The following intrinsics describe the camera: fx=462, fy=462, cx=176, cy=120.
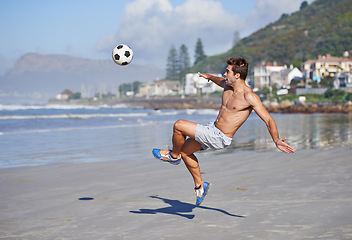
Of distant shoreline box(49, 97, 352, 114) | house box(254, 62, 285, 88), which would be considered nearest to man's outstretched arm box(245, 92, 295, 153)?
distant shoreline box(49, 97, 352, 114)

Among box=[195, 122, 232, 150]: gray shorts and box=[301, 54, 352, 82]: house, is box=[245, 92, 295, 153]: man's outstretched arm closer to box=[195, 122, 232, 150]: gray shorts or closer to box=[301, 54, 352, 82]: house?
box=[195, 122, 232, 150]: gray shorts

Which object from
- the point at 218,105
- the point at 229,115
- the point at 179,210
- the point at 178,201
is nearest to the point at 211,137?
the point at 229,115

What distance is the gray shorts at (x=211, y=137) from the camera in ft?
21.7

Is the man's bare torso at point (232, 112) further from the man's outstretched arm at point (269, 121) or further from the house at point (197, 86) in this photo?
the house at point (197, 86)

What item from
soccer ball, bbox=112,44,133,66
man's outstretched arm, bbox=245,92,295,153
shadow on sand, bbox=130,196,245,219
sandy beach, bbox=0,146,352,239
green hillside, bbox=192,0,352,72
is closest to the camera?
man's outstretched arm, bbox=245,92,295,153

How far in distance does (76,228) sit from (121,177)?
4256 mm

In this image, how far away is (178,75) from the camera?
597 ft

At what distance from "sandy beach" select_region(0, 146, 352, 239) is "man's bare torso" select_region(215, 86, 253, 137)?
1.34m

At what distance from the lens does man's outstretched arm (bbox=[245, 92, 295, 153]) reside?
19.8 feet

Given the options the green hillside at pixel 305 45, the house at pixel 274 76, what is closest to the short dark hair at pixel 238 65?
the house at pixel 274 76

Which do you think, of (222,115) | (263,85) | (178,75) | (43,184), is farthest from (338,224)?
(178,75)

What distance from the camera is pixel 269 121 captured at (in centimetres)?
623

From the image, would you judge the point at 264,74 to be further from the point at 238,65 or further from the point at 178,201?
the point at 238,65

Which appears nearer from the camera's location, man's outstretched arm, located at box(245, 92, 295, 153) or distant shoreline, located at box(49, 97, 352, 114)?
man's outstretched arm, located at box(245, 92, 295, 153)
